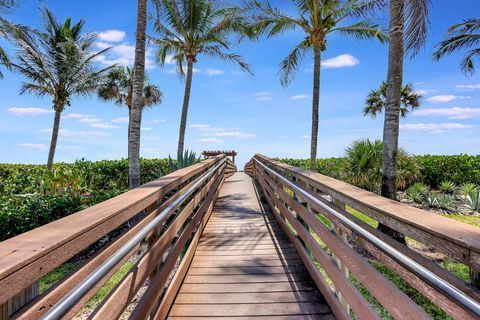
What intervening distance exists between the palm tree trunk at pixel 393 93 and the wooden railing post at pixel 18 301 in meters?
6.63

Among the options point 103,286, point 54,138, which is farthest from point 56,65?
point 103,286

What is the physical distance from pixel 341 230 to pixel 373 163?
11377 mm

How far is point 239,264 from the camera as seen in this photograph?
13.5ft

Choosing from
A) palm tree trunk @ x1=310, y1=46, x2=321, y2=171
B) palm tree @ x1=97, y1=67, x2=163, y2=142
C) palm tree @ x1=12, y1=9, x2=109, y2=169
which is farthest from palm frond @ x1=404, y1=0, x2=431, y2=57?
palm tree @ x1=97, y1=67, x2=163, y2=142

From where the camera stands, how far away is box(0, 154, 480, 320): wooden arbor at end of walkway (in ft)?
4.39

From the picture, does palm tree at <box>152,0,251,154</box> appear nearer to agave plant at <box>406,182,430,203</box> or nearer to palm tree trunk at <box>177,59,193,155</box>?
palm tree trunk at <box>177,59,193,155</box>

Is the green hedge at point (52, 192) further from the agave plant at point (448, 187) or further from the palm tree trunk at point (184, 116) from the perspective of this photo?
the agave plant at point (448, 187)

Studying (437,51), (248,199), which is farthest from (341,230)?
(437,51)

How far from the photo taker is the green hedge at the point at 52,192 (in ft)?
25.5

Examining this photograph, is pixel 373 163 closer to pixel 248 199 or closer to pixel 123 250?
Result: pixel 248 199

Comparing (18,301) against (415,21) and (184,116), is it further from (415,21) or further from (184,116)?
(184,116)

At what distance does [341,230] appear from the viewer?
2.81m

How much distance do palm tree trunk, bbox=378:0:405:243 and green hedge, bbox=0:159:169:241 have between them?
6.18 metres

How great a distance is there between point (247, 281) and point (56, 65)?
1988 cm
